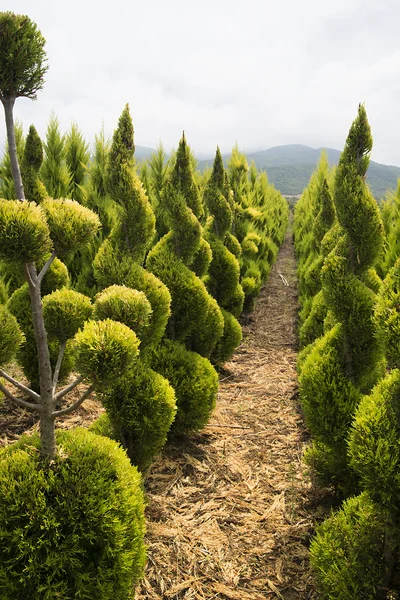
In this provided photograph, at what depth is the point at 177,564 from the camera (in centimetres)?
316

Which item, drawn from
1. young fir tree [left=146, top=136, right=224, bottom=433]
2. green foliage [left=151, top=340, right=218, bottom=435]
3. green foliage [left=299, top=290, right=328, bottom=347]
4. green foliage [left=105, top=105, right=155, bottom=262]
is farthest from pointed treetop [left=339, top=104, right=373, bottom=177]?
green foliage [left=151, top=340, right=218, bottom=435]

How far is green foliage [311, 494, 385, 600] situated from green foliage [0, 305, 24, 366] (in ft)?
7.65

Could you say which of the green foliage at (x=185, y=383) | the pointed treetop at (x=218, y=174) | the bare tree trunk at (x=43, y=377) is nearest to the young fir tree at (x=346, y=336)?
the green foliage at (x=185, y=383)

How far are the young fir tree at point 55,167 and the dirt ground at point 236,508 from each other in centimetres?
584

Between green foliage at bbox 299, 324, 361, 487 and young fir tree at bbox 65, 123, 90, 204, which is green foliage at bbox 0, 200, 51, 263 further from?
young fir tree at bbox 65, 123, 90, 204

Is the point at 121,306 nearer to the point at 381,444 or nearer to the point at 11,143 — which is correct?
the point at 11,143

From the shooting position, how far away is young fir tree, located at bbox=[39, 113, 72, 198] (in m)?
8.66

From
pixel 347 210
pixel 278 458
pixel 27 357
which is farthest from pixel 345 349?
pixel 27 357

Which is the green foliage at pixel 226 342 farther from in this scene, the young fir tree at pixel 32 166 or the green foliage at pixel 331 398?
the young fir tree at pixel 32 166

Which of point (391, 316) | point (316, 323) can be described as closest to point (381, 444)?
point (391, 316)

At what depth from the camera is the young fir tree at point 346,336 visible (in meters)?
3.67

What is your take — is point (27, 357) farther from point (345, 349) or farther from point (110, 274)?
point (345, 349)

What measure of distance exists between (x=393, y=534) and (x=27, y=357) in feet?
14.7

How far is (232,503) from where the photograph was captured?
156 inches
